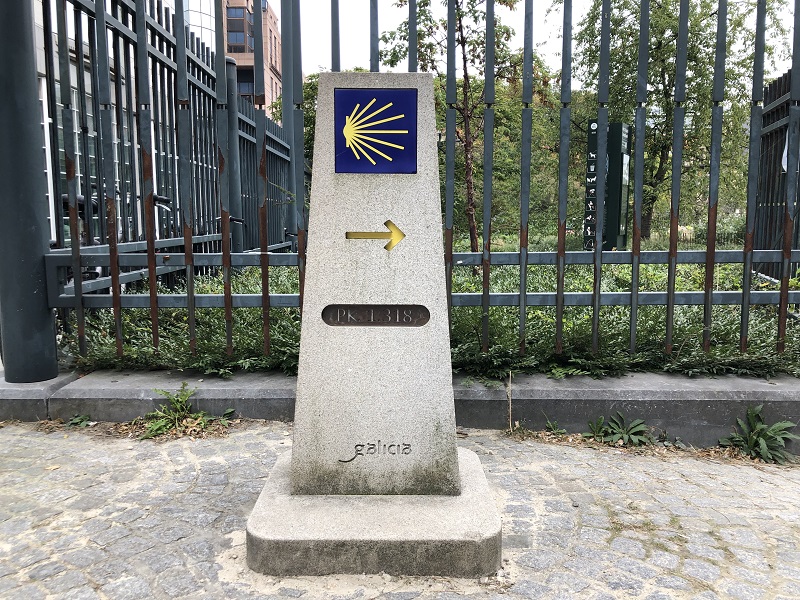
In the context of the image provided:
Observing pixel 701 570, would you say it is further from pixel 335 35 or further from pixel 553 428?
pixel 335 35

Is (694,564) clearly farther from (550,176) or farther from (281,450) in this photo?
(550,176)

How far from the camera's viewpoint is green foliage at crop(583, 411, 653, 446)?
13.4 ft

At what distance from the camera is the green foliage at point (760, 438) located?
13.0 ft

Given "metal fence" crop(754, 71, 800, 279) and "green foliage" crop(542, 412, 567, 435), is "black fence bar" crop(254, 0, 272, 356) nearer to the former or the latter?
"green foliage" crop(542, 412, 567, 435)

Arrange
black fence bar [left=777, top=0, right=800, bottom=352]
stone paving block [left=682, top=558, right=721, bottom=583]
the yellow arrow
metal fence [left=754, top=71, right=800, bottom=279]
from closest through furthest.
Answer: stone paving block [left=682, top=558, right=721, bottom=583]
the yellow arrow
black fence bar [left=777, top=0, right=800, bottom=352]
metal fence [left=754, top=71, right=800, bottom=279]

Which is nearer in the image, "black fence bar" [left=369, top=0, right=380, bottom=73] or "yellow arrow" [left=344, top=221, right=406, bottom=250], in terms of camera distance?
"yellow arrow" [left=344, top=221, right=406, bottom=250]

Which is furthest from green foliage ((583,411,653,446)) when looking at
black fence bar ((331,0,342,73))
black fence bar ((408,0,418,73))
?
black fence bar ((331,0,342,73))

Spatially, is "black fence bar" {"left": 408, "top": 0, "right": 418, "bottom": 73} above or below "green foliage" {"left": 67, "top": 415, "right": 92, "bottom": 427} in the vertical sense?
above

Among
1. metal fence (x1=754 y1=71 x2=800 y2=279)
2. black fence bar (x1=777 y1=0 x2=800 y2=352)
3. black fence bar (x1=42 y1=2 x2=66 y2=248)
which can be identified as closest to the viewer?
black fence bar (x1=777 y1=0 x2=800 y2=352)

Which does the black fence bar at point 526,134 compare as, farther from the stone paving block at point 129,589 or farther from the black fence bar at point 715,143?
the stone paving block at point 129,589

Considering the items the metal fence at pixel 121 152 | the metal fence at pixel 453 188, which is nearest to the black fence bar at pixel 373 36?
the metal fence at pixel 453 188

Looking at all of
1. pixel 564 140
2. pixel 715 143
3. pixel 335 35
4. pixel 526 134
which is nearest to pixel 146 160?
pixel 335 35

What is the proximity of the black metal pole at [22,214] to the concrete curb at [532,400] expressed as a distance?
0.23m

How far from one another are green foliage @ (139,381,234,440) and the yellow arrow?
192 centimetres
